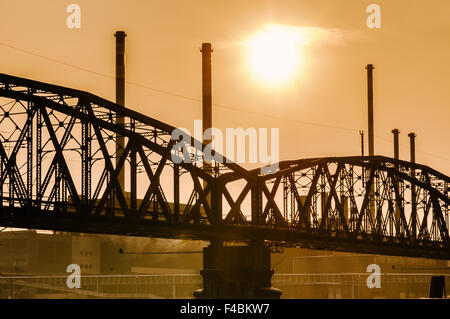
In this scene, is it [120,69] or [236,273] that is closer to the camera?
[236,273]

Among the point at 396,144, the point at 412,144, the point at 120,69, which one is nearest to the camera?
the point at 120,69

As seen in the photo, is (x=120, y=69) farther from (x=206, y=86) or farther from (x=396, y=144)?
(x=396, y=144)

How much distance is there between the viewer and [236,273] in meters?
67.8

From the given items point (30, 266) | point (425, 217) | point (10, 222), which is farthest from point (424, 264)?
point (10, 222)

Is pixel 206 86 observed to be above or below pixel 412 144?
above

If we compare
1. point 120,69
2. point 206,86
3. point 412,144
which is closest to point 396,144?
point 412,144

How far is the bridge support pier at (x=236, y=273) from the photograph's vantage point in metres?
66.8

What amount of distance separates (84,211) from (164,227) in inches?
302

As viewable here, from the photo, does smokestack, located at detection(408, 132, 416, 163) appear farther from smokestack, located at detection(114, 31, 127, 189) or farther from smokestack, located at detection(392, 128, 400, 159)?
smokestack, located at detection(114, 31, 127, 189)

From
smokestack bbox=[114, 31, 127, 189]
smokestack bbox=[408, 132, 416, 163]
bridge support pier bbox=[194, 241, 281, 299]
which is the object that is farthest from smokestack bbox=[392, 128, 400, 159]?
bridge support pier bbox=[194, 241, 281, 299]

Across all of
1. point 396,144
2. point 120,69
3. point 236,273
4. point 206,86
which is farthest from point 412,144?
point 236,273

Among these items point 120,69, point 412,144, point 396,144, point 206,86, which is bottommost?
point 396,144

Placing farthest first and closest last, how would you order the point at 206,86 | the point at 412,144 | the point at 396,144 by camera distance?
the point at 412,144, the point at 396,144, the point at 206,86

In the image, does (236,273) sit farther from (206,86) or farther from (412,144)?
(412,144)
